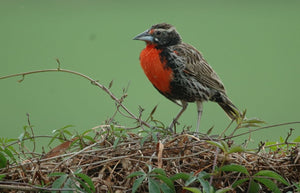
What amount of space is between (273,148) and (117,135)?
106cm

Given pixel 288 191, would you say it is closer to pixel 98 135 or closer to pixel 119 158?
pixel 119 158

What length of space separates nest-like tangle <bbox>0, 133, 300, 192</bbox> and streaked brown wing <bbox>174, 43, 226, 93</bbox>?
1.95 metres

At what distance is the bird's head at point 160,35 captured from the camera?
4438mm

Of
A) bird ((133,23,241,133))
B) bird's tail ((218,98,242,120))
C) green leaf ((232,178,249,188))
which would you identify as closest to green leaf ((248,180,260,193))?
green leaf ((232,178,249,188))

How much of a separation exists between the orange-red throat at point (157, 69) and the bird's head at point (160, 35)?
4.1 inches

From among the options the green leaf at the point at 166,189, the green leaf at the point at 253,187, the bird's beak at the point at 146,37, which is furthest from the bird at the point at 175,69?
the green leaf at the point at 166,189

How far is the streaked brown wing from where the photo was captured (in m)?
4.55

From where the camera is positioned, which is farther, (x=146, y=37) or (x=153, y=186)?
(x=146, y=37)

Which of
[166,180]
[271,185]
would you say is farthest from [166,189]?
[271,185]

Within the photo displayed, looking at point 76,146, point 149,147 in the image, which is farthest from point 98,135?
point 149,147

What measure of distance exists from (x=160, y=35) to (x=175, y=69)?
1.19ft

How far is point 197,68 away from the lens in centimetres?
468

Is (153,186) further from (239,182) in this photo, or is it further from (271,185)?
(271,185)

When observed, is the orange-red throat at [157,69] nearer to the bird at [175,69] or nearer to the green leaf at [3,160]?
the bird at [175,69]
